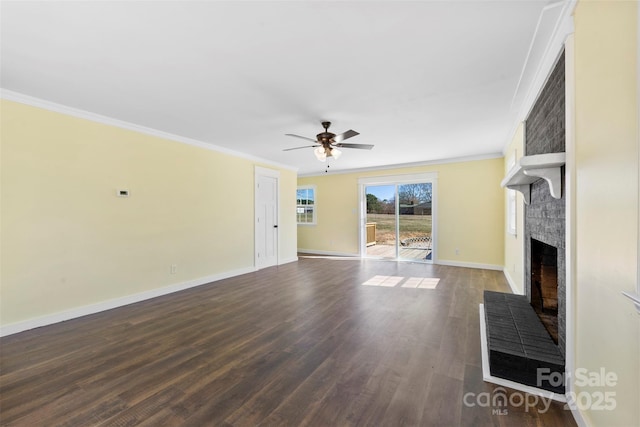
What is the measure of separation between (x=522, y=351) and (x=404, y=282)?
279cm

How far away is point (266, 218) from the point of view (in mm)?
6086

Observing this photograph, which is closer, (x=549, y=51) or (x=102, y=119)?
(x=549, y=51)

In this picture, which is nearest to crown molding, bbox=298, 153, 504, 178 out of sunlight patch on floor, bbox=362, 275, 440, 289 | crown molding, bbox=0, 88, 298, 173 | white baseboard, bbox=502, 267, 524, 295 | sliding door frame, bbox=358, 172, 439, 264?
sliding door frame, bbox=358, 172, 439, 264

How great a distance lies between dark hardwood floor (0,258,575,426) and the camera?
1.61m

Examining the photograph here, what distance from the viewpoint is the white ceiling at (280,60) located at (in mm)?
1707

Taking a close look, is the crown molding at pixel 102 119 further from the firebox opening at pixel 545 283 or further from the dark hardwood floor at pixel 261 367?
the firebox opening at pixel 545 283

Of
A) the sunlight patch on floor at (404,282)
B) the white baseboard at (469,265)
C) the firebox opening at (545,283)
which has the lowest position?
the sunlight patch on floor at (404,282)

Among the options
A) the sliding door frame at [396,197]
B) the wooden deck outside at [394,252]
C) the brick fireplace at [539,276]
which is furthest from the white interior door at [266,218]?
the brick fireplace at [539,276]

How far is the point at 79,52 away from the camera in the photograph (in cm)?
209

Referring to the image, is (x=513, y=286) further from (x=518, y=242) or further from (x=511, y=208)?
(x=511, y=208)

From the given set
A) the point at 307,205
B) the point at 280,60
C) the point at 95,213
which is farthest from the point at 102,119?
the point at 307,205

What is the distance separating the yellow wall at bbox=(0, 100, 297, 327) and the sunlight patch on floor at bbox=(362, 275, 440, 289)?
2.85 metres

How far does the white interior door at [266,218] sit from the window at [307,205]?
82.7 inches

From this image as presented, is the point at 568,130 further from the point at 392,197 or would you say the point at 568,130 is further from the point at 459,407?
the point at 392,197
